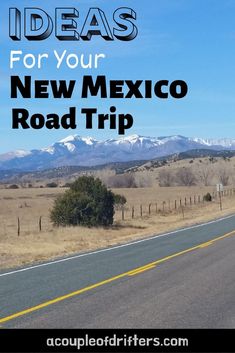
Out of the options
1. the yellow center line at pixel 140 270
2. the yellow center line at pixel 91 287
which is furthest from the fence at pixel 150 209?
the yellow center line at pixel 140 270

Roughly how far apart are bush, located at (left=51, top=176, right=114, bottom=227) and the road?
18.6 meters

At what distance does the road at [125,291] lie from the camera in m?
8.98

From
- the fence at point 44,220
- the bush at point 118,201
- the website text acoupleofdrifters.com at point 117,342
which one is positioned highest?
the website text acoupleofdrifters.com at point 117,342

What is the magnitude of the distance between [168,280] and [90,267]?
11.1ft

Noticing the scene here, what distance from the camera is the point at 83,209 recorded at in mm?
38062

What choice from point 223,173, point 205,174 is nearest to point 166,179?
point 205,174

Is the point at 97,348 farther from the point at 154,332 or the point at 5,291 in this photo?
the point at 5,291

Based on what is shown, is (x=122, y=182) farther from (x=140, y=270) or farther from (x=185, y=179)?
(x=140, y=270)

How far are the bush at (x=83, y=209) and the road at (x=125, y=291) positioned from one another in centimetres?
1859

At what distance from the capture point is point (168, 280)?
513 inches

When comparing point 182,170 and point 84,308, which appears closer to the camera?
point 84,308

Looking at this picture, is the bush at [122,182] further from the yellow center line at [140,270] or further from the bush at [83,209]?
the yellow center line at [140,270]

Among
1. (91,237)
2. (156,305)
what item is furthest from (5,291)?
(91,237)

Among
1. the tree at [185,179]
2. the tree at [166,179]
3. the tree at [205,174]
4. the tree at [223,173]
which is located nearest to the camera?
the tree at [185,179]
